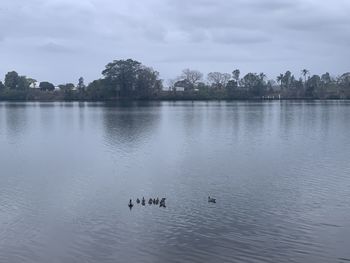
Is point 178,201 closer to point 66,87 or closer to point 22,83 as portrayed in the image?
point 66,87

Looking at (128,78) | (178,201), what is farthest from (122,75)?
(178,201)

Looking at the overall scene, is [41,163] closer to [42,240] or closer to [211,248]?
[42,240]

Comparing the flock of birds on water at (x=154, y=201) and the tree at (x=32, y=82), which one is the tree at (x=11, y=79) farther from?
the flock of birds on water at (x=154, y=201)

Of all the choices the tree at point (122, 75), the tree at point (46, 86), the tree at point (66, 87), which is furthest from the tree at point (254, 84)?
the tree at point (46, 86)

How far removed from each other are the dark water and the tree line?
83.3 m

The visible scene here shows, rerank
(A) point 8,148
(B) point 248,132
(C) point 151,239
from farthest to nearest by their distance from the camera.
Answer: (B) point 248,132 → (A) point 8,148 → (C) point 151,239

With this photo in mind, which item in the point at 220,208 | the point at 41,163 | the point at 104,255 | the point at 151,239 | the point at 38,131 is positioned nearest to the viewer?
the point at 104,255

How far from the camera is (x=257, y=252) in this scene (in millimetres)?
13875

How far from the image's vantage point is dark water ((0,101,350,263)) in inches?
560

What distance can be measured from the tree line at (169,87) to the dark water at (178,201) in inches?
3279

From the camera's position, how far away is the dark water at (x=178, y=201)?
14.2m

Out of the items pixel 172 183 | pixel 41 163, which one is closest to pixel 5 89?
pixel 41 163

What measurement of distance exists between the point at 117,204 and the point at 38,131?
33.5 metres

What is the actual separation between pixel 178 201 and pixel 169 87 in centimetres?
12269
